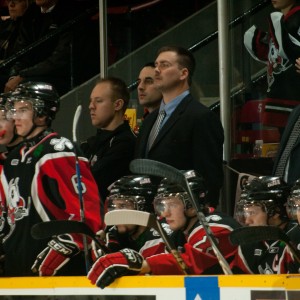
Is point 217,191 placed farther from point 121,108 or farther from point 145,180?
point 121,108

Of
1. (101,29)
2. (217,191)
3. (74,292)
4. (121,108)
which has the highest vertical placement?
(101,29)

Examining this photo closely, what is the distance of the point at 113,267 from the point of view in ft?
13.2

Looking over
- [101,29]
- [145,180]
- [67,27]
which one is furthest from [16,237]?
[67,27]

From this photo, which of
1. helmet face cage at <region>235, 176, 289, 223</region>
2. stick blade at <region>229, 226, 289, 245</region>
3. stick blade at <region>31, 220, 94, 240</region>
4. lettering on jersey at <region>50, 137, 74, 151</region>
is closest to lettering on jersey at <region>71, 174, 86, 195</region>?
lettering on jersey at <region>50, 137, 74, 151</region>

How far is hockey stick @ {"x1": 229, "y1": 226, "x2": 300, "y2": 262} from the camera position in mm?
3779

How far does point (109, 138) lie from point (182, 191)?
4.01 ft

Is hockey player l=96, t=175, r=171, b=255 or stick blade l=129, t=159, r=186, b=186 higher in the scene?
stick blade l=129, t=159, r=186, b=186

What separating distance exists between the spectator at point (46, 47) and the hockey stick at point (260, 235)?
155 inches

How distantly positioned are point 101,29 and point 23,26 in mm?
1172

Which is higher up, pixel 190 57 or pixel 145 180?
pixel 190 57

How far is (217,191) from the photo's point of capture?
5277mm

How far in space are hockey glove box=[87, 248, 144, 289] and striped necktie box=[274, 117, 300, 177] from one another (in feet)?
3.76

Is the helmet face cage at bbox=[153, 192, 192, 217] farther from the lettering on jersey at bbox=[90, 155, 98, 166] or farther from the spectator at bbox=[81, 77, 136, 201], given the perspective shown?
the lettering on jersey at bbox=[90, 155, 98, 166]

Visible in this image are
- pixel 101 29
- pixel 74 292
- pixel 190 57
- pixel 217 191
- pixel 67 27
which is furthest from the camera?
pixel 67 27
